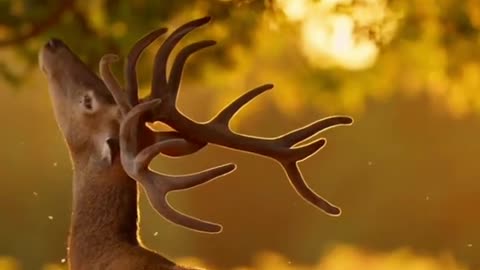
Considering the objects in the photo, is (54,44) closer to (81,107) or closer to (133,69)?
(81,107)

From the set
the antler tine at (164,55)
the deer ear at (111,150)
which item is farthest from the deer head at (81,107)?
the antler tine at (164,55)

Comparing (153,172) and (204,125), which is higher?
(204,125)

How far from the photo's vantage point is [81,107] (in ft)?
12.4

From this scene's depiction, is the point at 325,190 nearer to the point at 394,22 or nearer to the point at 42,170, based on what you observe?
the point at 42,170

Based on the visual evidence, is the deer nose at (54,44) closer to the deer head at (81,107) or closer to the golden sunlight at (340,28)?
the deer head at (81,107)

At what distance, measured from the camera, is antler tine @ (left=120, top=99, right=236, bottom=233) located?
134 inches

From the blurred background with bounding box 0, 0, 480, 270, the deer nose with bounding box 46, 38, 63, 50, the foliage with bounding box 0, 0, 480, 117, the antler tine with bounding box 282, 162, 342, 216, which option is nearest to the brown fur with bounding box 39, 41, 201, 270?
the deer nose with bounding box 46, 38, 63, 50

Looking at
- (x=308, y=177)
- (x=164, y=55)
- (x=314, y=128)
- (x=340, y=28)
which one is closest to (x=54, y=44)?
(x=164, y=55)

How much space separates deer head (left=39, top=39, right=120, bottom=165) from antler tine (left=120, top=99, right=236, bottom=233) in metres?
0.09

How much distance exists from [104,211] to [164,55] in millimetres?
358

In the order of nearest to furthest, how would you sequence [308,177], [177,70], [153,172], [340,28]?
[153,172] < [177,70] < [340,28] < [308,177]

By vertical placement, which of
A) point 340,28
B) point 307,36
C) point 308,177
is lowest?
point 340,28

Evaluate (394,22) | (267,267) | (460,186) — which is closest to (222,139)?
(394,22)

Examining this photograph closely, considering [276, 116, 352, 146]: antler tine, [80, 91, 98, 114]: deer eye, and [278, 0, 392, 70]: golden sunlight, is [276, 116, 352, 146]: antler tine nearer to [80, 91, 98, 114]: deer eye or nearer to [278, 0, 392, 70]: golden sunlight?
[80, 91, 98, 114]: deer eye
